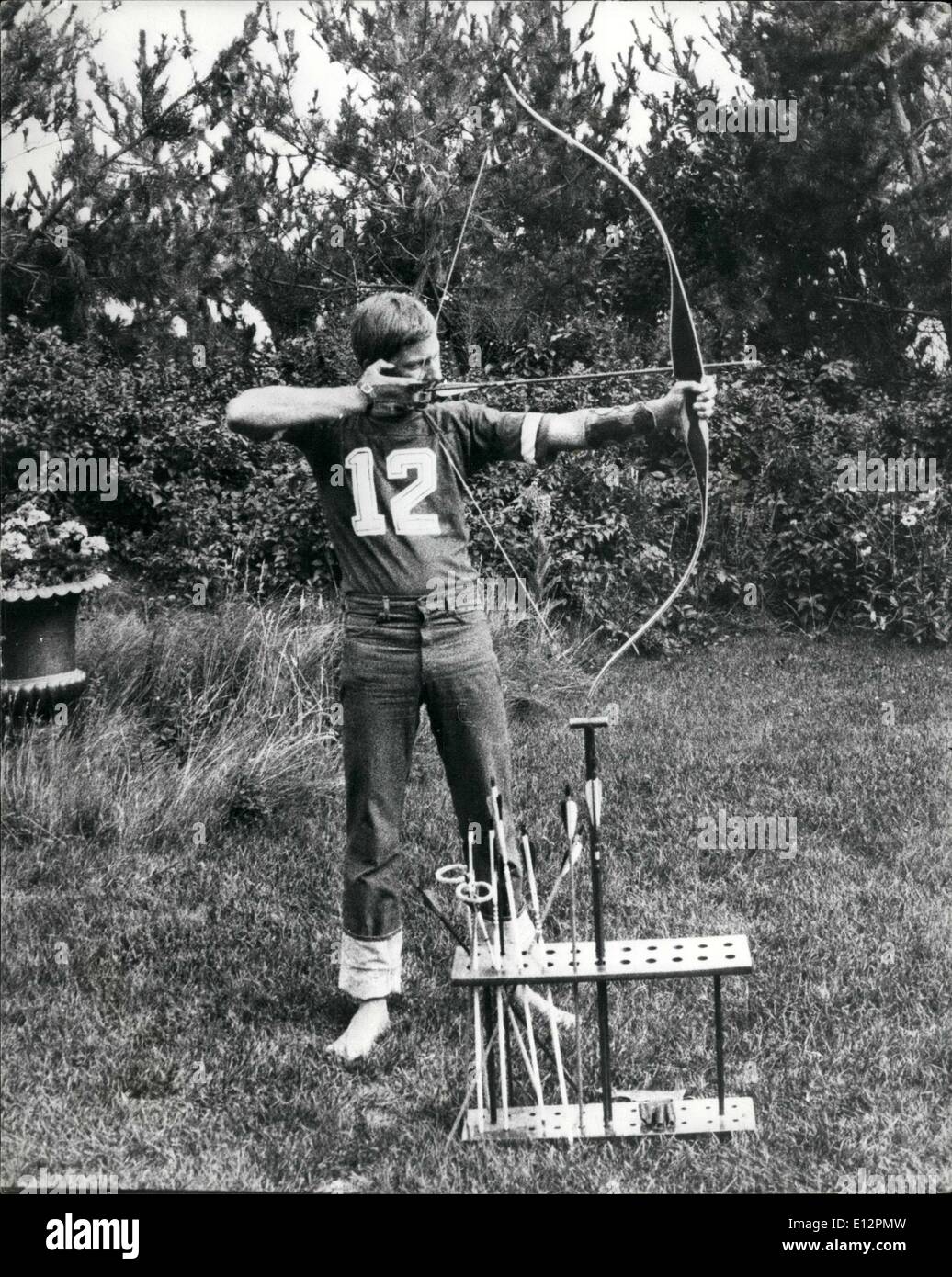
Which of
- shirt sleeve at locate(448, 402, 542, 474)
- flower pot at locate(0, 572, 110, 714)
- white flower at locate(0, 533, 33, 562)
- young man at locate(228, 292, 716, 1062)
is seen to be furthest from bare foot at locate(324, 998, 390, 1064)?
white flower at locate(0, 533, 33, 562)

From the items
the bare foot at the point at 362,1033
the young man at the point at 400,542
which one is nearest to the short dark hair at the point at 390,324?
the young man at the point at 400,542

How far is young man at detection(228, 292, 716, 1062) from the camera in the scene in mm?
2783

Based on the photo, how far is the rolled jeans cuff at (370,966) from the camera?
2920 millimetres

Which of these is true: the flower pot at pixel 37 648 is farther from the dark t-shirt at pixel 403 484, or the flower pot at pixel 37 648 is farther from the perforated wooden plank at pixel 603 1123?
the perforated wooden plank at pixel 603 1123

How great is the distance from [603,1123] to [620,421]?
1518 millimetres

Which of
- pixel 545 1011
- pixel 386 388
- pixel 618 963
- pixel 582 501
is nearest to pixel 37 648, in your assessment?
pixel 386 388

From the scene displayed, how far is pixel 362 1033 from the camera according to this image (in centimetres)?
292

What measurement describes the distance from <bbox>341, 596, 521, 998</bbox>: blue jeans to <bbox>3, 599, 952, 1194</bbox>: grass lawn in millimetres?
282

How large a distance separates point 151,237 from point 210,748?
8.74 ft

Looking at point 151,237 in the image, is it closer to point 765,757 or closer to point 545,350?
point 545,350

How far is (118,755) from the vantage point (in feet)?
14.3

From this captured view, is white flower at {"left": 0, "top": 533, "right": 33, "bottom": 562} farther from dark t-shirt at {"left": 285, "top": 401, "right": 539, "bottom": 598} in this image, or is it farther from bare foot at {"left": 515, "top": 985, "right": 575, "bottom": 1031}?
bare foot at {"left": 515, "top": 985, "right": 575, "bottom": 1031}

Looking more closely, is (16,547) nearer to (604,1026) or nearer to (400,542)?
(400,542)
